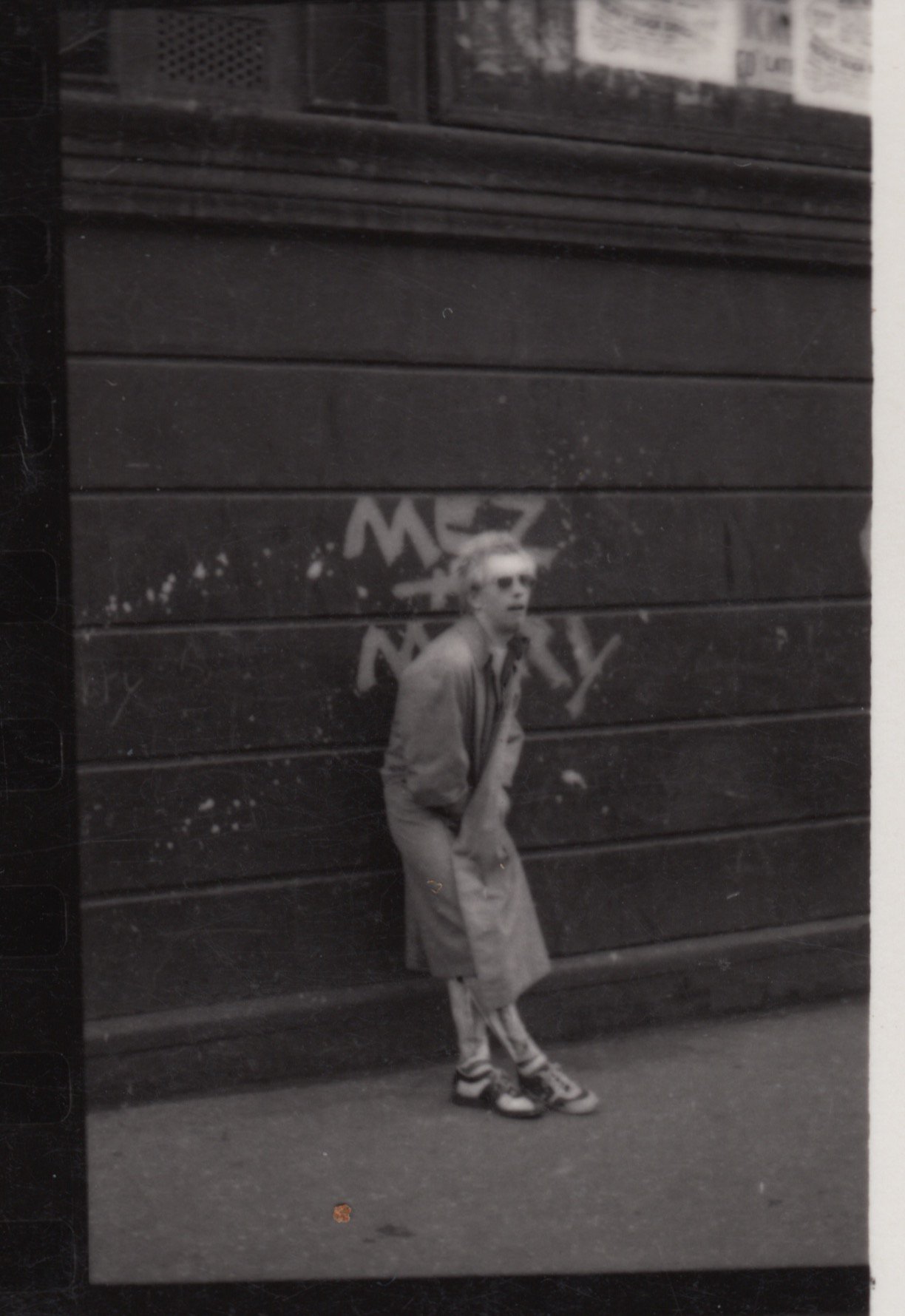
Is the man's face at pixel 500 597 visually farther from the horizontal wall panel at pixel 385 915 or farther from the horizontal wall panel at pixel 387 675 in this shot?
the horizontal wall panel at pixel 385 915

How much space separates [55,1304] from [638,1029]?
2098mm

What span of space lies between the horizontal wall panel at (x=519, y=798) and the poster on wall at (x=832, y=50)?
1.81m

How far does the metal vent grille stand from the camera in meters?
3.85

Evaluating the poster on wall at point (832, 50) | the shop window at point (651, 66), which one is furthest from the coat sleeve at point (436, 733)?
the poster on wall at point (832, 50)

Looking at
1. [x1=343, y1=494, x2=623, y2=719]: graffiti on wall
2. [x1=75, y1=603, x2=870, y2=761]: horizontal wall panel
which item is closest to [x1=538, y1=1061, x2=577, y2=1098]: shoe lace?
[x1=75, y1=603, x2=870, y2=761]: horizontal wall panel

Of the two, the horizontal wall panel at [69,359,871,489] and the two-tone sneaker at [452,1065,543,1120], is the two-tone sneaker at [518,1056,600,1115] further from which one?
the horizontal wall panel at [69,359,871,489]

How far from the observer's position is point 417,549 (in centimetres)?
437

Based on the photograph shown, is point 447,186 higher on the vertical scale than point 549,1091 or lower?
higher

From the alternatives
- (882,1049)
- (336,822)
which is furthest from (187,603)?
(882,1049)

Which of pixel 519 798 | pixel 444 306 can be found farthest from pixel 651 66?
pixel 519 798

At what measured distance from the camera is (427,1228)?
3660 millimetres

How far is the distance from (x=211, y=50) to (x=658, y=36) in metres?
1.19

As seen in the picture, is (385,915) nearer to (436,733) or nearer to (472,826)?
(472,826)

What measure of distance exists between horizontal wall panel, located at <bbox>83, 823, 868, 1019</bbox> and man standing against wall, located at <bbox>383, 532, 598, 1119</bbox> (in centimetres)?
18
